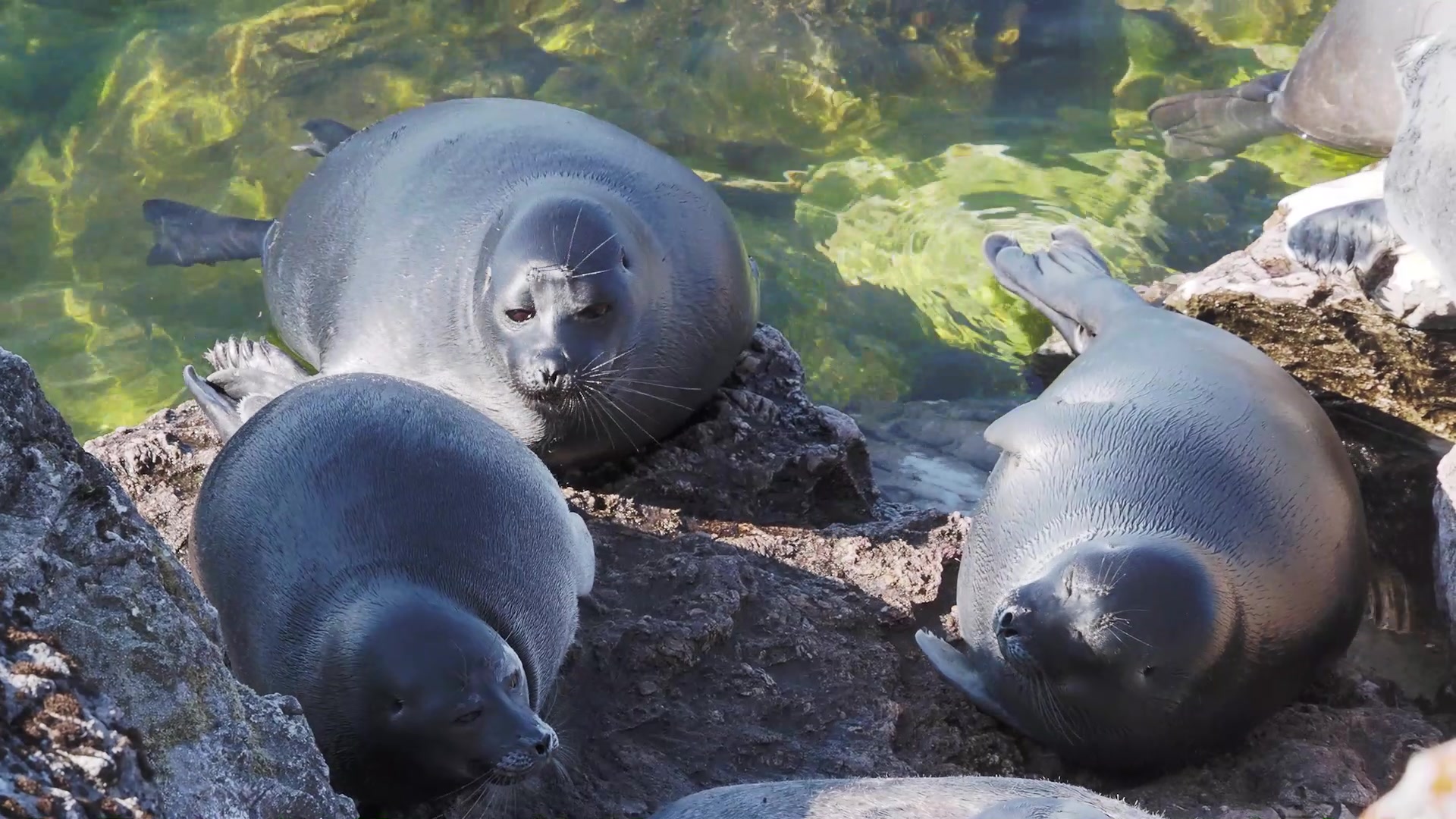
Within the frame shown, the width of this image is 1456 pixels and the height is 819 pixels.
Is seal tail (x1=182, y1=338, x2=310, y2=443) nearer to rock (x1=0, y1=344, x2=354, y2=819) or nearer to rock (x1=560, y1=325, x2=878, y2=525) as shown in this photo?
rock (x1=560, y1=325, x2=878, y2=525)

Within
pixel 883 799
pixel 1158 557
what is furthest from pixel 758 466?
pixel 883 799

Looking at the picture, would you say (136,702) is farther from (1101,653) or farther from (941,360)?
(941,360)

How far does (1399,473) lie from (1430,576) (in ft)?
1.64

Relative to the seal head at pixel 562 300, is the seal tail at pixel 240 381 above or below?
below

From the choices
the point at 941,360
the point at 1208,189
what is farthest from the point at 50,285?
the point at 1208,189

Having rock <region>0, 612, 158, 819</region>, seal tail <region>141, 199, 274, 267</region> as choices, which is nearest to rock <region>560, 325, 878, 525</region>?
seal tail <region>141, 199, 274, 267</region>

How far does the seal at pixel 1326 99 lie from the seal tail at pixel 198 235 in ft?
15.2

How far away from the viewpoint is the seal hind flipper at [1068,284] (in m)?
5.20

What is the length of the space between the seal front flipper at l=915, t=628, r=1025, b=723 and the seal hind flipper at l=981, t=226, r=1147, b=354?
1.73 metres

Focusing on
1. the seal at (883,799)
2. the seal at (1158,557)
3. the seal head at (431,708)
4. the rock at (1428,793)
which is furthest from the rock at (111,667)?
the seal at (1158,557)

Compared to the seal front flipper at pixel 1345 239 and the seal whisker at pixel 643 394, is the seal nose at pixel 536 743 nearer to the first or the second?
the seal whisker at pixel 643 394

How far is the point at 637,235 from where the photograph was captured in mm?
4578

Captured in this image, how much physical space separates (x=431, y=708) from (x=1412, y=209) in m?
3.86

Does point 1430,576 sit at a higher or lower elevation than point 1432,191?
lower
